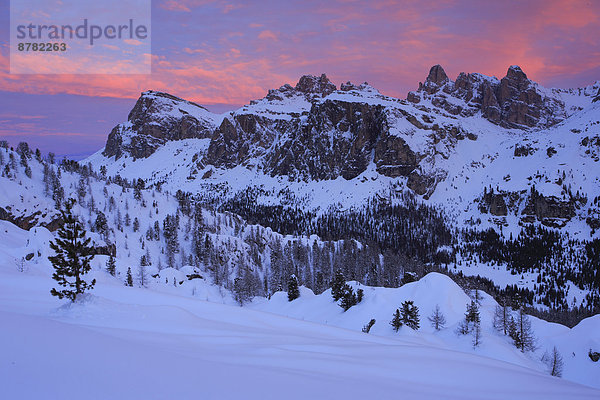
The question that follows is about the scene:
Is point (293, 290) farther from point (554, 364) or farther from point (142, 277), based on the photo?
point (554, 364)

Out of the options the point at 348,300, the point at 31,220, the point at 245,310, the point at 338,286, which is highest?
the point at 31,220

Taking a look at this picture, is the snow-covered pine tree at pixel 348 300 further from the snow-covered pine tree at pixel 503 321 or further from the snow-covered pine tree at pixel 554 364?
the snow-covered pine tree at pixel 554 364

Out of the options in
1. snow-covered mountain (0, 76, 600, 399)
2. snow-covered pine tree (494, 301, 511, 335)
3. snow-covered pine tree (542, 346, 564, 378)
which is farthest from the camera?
snow-covered pine tree (494, 301, 511, 335)

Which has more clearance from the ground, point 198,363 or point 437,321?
point 198,363

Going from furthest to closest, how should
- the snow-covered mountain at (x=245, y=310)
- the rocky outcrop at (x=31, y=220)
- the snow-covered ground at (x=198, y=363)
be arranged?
the rocky outcrop at (x=31, y=220)
the snow-covered mountain at (x=245, y=310)
the snow-covered ground at (x=198, y=363)

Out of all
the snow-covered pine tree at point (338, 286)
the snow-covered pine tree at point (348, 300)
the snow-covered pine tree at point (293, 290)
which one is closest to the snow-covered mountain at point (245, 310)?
the snow-covered pine tree at point (348, 300)

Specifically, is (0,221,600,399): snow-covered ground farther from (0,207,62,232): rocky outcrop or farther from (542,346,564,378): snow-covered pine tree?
(0,207,62,232): rocky outcrop

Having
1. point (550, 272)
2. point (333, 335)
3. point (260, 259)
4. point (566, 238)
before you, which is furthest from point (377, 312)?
point (566, 238)

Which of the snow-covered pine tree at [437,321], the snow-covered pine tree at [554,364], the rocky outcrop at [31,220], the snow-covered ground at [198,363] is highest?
the rocky outcrop at [31,220]

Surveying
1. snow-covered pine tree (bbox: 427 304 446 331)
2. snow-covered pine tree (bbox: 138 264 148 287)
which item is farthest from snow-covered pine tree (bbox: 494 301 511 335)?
snow-covered pine tree (bbox: 138 264 148 287)

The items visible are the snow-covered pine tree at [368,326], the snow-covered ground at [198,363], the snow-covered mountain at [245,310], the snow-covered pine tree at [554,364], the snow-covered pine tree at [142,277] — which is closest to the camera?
the snow-covered ground at [198,363]

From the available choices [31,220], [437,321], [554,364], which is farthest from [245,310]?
[31,220]

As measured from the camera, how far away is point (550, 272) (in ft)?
474

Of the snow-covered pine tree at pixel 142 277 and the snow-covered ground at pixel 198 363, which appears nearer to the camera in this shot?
the snow-covered ground at pixel 198 363
